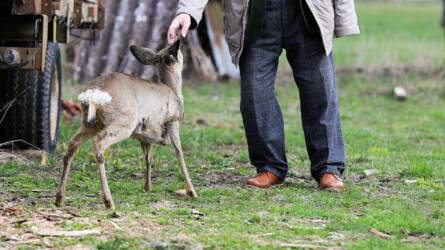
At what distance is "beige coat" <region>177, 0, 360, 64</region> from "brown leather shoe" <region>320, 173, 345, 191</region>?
3.12 ft

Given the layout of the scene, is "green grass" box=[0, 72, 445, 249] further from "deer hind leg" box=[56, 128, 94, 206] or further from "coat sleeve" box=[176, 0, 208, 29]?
"coat sleeve" box=[176, 0, 208, 29]

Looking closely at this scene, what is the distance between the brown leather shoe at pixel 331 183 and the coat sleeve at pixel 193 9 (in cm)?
155

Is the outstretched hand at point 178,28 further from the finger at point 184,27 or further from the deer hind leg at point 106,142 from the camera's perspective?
the deer hind leg at point 106,142

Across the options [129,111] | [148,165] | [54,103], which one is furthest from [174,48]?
[54,103]

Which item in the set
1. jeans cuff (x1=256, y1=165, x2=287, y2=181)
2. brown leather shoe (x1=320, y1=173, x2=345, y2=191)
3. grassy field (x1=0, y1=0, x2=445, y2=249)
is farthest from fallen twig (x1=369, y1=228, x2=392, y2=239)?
jeans cuff (x1=256, y1=165, x2=287, y2=181)

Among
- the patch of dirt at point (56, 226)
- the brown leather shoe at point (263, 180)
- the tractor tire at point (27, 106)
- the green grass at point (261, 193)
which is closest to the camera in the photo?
the patch of dirt at point (56, 226)

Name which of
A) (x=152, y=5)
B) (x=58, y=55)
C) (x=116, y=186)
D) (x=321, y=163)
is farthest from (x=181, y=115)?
(x=152, y=5)

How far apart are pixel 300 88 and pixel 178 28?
120 centimetres

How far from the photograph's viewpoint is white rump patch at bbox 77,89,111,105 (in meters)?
6.32

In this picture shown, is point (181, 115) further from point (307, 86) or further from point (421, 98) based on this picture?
point (421, 98)

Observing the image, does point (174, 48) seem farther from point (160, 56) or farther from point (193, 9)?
point (193, 9)

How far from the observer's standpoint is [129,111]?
253 inches

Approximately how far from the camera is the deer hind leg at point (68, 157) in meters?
6.45

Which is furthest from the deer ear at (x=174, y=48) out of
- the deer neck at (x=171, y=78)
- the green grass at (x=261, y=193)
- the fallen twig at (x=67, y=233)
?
the fallen twig at (x=67, y=233)
